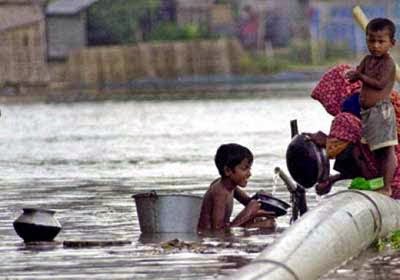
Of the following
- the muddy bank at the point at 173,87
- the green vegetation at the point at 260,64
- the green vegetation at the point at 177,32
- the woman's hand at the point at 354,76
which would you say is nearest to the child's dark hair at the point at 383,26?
the woman's hand at the point at 354,76

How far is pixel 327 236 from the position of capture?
1216 centimetres

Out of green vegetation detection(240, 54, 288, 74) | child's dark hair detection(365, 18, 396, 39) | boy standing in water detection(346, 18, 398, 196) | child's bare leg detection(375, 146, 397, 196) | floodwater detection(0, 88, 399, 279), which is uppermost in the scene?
child's dark hair detection(365, 18, 396, 39)

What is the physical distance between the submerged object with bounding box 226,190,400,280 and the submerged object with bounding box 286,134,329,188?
0.56 meters

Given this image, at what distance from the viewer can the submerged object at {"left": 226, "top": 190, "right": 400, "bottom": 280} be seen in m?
11.0

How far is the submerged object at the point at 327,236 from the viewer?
36.2 ft

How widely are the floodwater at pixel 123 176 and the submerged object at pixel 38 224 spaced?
0.40 feet

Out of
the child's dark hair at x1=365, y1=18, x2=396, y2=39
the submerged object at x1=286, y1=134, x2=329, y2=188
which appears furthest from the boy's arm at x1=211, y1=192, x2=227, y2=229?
the child's dark hair at x1=365, y1=18, x2=396, y2=39

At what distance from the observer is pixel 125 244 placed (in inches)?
556

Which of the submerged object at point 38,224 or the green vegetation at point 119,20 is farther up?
the submerged object at point 38,224

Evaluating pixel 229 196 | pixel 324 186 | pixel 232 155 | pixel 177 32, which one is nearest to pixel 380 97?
pixel 324 186

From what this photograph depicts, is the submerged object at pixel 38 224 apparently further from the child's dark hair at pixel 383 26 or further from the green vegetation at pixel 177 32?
the green vegetation at pixel 177 32

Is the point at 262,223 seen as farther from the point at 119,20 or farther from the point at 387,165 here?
the point at 119,20

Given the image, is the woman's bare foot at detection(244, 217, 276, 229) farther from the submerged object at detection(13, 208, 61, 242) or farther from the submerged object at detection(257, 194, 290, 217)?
the submerged object at detection(13, 208, 61, 242)

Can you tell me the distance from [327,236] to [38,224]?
9.21 feet
